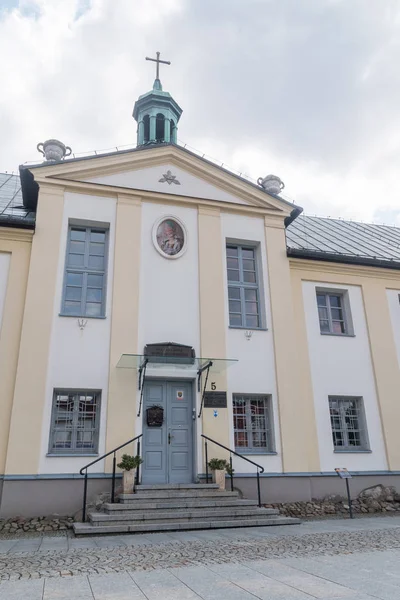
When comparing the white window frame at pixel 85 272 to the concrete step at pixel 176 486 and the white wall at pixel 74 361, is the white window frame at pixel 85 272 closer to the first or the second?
the white wall at pixel 74 361

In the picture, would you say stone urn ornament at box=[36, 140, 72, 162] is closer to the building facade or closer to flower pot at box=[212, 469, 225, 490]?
the building facade

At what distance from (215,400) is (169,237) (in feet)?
14.8

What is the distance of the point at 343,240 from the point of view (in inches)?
661

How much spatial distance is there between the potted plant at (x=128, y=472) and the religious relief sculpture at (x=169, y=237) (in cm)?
520

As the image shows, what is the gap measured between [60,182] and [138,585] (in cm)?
987

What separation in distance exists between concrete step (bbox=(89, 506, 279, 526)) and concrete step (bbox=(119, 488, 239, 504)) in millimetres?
437

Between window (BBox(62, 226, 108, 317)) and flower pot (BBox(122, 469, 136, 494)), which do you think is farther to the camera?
window (BBox(62, 226, 108, 317))

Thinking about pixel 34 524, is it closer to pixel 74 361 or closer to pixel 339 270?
pixel 74 361

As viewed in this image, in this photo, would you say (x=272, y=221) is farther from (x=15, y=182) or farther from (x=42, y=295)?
(x=15, y=182)

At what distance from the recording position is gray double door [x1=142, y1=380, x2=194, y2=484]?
10703mm

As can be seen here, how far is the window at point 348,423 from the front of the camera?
12.3 metres

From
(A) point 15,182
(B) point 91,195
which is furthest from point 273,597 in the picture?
(A) point 15,182

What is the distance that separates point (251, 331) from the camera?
12.2 m

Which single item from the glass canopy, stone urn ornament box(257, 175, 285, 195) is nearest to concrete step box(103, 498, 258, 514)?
the glass canopy
